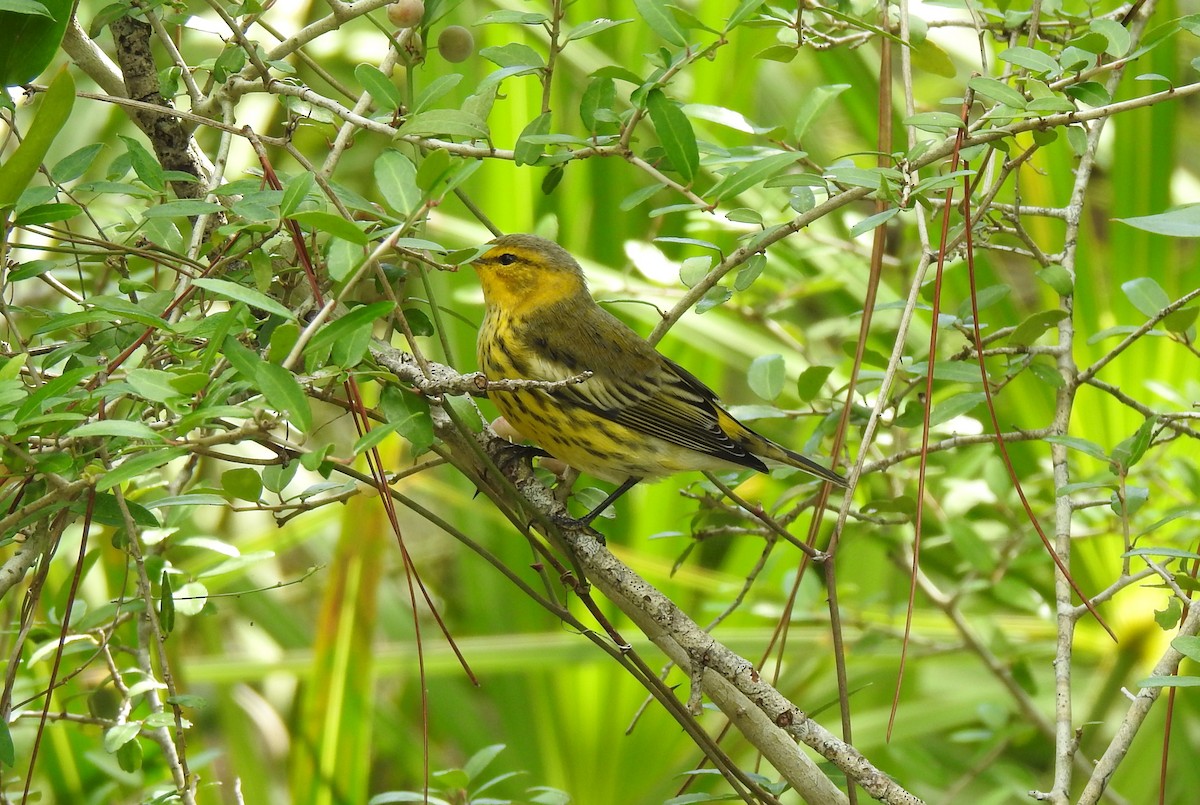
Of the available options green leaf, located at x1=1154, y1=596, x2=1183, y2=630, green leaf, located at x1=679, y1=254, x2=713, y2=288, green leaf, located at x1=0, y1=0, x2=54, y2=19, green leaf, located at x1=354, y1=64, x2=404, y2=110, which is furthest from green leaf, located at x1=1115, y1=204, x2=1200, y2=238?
green leaf, located at x1=0, y1=0, x2=54, y2=19

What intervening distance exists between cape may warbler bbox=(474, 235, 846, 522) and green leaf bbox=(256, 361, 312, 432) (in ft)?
3.12

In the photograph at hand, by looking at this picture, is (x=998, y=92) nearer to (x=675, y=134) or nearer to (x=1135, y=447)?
(x=675, y=134)

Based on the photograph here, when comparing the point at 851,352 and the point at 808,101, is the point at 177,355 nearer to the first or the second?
the point at 808,101

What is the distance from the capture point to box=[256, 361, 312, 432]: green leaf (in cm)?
83

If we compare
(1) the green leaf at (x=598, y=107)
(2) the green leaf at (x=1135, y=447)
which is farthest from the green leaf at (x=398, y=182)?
(2) the green leaf at (x=1135, y=447)

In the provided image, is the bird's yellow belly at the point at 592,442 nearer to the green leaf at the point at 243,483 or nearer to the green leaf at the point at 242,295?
the green leaf at the point at 243,483

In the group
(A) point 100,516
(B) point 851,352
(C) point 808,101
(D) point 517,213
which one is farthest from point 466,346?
(A) point 100,516

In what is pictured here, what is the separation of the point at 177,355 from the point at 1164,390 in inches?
55.8

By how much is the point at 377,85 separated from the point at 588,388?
2.80 feet

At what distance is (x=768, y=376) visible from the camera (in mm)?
1592

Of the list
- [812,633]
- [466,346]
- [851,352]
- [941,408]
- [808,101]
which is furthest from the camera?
[466,346]

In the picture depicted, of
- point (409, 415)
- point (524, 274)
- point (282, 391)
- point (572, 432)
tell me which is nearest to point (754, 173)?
point (409, 415)

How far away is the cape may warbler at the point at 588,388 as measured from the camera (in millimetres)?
1840

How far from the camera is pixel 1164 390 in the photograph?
1.74 metres
